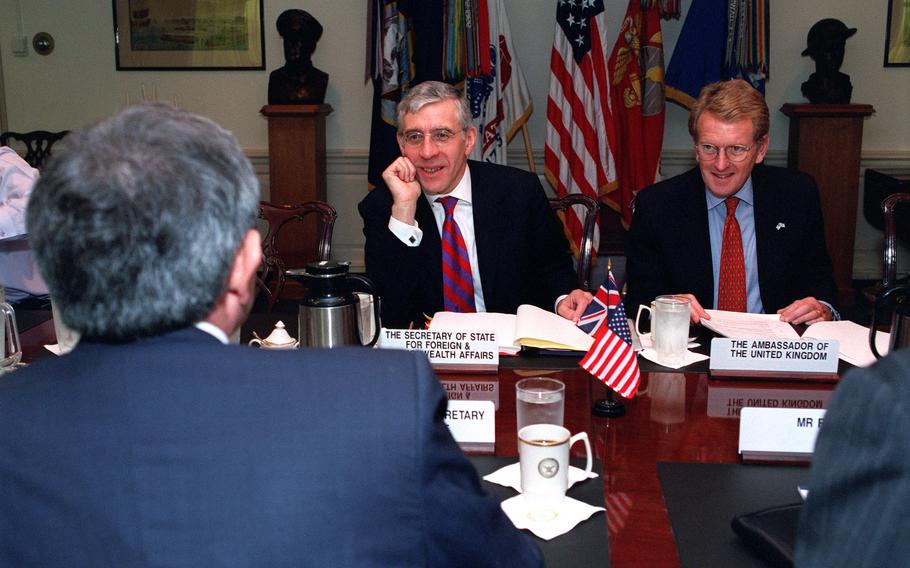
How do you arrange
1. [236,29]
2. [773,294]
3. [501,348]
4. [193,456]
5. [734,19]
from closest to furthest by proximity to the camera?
1. [193,456]
2. [501,348]
3. [773,294]
4. [734,19]
5. [236,29]

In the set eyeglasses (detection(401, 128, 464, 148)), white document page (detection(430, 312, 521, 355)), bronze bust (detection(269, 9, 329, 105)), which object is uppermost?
bronze bust (detection(269, 9, 329, 105))

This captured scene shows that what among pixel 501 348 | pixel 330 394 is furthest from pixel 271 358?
pixel 501 348

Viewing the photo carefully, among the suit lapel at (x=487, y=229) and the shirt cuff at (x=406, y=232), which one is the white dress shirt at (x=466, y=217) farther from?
the shirt cuff at (x=406, y=232)

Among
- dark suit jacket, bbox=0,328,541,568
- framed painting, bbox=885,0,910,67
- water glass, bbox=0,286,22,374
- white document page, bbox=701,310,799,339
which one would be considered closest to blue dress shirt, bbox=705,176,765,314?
white document page, bbox=701,310,799,339

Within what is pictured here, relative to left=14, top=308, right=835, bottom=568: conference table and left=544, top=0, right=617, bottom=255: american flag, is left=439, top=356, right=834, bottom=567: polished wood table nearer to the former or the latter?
left=14, top=308, right=835, bottom=568: conference table

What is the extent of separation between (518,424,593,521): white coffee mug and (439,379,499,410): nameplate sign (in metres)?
0.45

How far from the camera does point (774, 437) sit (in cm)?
150

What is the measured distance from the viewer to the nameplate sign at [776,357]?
1931 mm

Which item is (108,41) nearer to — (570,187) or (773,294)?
(570,187)

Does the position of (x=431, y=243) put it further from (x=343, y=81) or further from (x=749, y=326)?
→ (x=343, y=81)

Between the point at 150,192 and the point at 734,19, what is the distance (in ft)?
16.5

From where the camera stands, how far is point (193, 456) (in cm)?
79

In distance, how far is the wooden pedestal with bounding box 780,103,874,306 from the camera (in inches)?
209

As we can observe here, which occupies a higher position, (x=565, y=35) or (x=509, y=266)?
(x=565, y=35)
